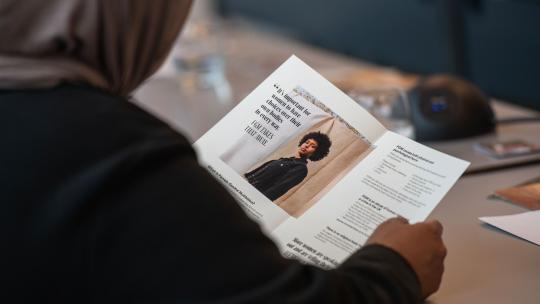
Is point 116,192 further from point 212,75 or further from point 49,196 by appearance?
point 212,75

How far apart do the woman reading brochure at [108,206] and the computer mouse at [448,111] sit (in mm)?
706

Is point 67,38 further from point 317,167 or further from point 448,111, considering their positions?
point 448,111

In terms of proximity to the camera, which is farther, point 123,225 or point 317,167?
point 317,167

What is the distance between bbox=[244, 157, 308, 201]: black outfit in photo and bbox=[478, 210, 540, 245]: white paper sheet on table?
0.30 meters

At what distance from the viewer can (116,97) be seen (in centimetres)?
84

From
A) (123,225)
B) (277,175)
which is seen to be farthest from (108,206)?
(277,175)

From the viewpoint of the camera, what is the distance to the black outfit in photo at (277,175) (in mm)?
1017

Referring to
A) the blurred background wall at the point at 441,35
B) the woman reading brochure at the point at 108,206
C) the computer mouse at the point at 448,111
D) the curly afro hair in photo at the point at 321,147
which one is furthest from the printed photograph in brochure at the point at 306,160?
the blurred background wall at the point at 441,35

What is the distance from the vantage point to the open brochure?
986mm

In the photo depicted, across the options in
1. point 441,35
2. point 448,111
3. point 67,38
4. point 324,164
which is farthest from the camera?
point 441,35

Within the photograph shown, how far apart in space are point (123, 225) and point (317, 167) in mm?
339

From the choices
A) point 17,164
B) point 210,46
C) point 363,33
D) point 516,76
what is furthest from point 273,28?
point 17,164

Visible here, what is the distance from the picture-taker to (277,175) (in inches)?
40.3

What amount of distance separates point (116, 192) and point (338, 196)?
1.10 ft
